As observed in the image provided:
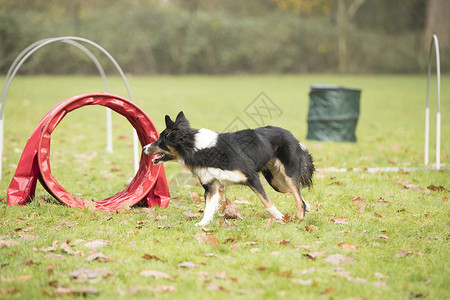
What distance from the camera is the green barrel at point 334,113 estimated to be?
997 cm

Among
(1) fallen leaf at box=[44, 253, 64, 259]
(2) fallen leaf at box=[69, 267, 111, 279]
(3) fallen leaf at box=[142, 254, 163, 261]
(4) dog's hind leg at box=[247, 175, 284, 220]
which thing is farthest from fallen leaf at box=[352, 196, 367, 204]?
(1) fallen leaf at box=[44, 253, 64, 259]

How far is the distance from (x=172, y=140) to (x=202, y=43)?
25868 mm

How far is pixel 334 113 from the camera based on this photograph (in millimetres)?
9969

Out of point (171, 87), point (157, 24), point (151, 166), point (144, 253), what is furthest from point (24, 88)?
point (144, 253)

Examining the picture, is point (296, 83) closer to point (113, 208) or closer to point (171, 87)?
point (171, 87)

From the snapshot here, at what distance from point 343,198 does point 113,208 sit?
2.78 m

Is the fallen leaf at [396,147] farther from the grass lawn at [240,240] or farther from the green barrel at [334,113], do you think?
the green barrel at [334,113]

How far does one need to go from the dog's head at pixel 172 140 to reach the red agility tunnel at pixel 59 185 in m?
0.73

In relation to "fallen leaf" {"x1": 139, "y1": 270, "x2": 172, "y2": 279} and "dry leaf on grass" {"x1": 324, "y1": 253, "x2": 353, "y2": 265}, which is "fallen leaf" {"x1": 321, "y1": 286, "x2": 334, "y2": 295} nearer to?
"dry leaf on grass" {"x1": 324, "y1": 253, "x2": 353, "y2": 265}

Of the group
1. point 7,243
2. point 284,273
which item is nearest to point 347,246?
point 284,273

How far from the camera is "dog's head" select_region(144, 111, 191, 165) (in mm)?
4824

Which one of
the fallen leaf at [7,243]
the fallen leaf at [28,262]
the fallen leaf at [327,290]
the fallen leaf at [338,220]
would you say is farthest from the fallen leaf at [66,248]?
the fallen leaf at [338,220]

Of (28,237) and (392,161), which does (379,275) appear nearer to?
(28,237)

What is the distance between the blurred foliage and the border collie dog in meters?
25.2
